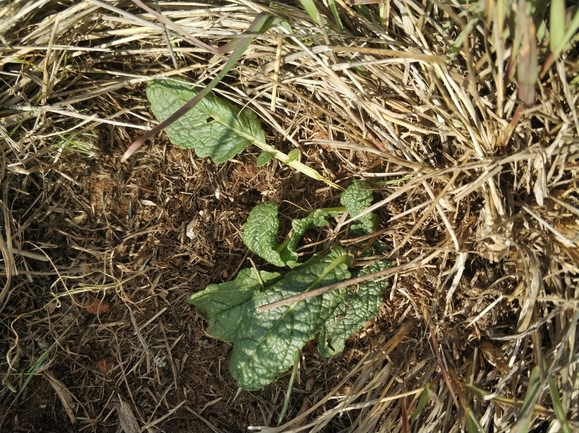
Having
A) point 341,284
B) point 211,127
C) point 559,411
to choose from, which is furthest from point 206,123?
point 559,411

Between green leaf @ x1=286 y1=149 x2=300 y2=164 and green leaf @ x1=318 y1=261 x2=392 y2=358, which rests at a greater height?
green leaf @ x1=286 y1=149 x2=300 y2=164

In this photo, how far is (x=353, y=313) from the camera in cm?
188

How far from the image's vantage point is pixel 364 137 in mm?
1880

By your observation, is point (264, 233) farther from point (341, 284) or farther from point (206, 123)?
point (206, 123)

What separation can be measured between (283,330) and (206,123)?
77 centimetres

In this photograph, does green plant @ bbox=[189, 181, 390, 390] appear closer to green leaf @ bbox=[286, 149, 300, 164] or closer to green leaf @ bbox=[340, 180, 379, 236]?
green leaf @ bbox=[340, 180, 379, 236]

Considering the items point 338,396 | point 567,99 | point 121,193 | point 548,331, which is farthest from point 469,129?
point 121,193

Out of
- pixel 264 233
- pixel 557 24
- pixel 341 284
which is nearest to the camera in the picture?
pixel 557 24

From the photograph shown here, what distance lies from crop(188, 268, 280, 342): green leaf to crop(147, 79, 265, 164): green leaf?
0.43 meters

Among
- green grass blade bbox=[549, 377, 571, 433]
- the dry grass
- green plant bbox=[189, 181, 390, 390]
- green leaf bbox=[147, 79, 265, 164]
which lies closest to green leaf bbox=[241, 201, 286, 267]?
green plant bbox=[189, 181, 390, 390]

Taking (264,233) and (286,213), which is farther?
(286,213)

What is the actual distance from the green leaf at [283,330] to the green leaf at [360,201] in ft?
0.50

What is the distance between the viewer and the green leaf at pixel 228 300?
6.31 feet

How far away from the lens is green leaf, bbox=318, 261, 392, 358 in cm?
187
